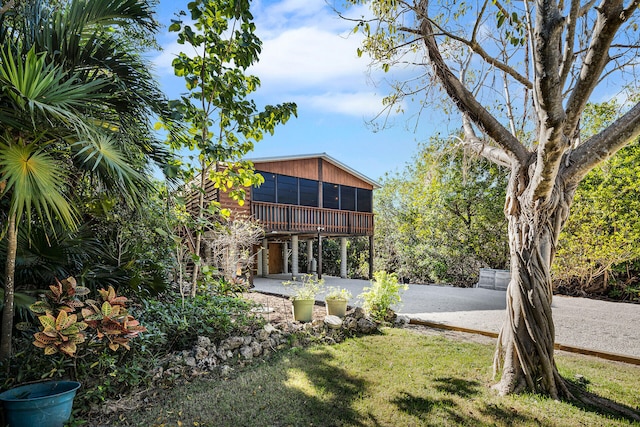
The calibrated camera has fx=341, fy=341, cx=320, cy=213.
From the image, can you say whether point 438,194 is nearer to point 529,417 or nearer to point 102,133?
point 529,417

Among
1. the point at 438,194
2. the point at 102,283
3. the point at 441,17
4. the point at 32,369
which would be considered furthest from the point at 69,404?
the point at 438,194

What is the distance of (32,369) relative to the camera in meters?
2.88

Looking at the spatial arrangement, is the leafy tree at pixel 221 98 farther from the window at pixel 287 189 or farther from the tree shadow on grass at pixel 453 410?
the window at pixel 287 189

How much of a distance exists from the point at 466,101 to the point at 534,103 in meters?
0.74

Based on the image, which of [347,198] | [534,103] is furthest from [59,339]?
[347,198]

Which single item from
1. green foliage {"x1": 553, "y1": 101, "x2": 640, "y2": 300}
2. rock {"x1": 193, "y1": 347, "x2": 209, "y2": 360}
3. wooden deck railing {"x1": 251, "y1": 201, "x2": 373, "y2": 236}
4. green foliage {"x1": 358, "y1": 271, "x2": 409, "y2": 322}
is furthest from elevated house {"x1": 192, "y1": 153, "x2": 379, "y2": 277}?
rock {"x1": 193, "y1": 347, "x2": 209, "y2": 360}

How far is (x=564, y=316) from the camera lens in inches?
274

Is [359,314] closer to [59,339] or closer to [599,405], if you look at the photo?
[599,405]

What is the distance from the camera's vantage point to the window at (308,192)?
1326 cm

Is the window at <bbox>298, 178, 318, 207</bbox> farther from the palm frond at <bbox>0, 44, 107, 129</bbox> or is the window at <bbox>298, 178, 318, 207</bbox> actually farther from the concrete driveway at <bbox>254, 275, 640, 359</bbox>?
the palm frond at <bbox>0, 44, 107, 129</bbox>

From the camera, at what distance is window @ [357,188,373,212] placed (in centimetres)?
1541

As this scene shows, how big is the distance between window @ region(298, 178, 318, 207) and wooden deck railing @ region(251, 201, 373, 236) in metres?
0.58

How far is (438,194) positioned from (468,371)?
996cm

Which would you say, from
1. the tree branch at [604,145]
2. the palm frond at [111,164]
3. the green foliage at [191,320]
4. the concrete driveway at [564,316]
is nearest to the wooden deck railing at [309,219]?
the concrete driveway at [564,316]
